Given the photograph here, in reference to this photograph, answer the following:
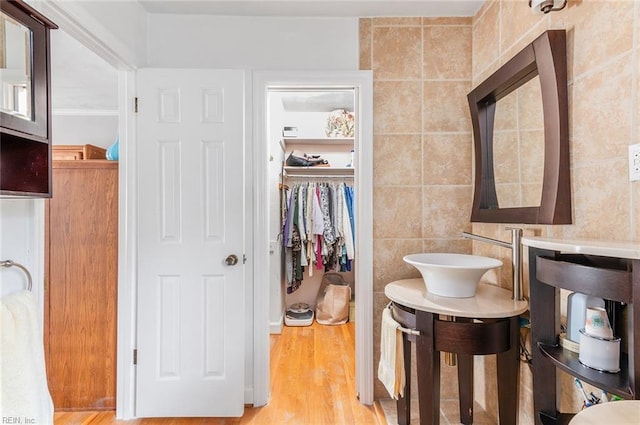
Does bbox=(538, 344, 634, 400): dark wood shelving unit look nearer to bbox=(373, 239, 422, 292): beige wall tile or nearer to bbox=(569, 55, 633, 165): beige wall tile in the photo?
bbox=(569, 55, 633, 165): beige wall tile

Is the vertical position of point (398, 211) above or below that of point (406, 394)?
above

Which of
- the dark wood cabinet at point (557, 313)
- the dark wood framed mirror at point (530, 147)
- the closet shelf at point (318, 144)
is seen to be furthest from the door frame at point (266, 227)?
the closet shelf at point (318, 144)

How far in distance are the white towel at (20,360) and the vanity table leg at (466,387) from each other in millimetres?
1886

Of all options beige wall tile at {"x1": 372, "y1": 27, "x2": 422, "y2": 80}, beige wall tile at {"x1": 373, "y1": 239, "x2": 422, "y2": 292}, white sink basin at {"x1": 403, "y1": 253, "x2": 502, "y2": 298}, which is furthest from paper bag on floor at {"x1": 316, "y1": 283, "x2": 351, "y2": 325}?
beige wall tile at {"x1": 372, "y1": 27, "x2": 422, "y2": 80}

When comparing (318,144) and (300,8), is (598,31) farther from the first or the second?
(318,144)

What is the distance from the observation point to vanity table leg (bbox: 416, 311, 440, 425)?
1.33m

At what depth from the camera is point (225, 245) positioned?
5.98ft

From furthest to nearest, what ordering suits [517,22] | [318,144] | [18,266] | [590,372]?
[318,144] → [517,22] → [18,266] → [590,372]

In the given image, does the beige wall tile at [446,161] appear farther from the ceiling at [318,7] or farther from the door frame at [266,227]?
the ceiling at [318,7]

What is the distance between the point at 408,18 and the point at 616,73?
1.23 meters

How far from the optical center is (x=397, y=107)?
194 centimetres

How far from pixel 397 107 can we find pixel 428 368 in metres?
1.45

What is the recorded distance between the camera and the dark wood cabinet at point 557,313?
0.77 m

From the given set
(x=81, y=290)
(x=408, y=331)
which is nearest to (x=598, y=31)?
(x=408, y=331)
